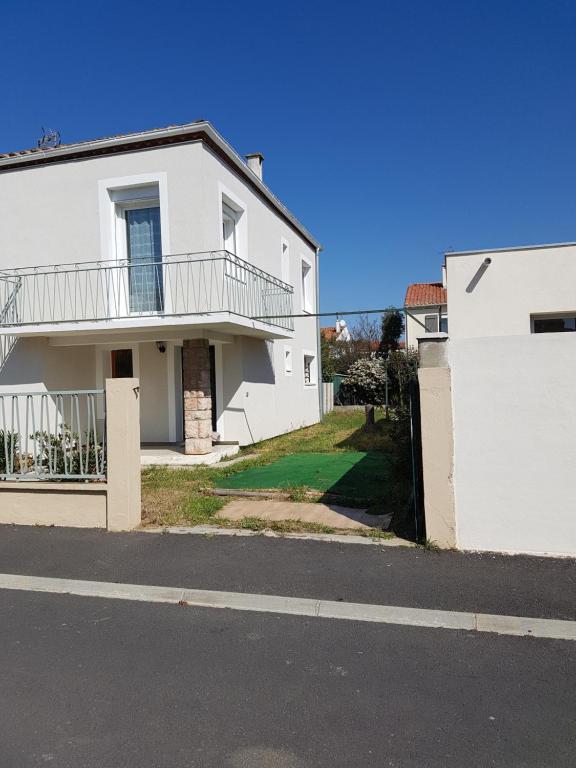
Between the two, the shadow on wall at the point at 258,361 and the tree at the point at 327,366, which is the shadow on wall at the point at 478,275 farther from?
the tree at the point at 327,366

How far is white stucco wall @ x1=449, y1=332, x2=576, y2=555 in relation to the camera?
519 cm

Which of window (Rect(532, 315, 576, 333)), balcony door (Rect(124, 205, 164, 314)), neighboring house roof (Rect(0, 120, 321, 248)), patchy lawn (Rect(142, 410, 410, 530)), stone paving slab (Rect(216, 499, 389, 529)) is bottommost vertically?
stone paving slab (Rect(216, 499, 389, 529))

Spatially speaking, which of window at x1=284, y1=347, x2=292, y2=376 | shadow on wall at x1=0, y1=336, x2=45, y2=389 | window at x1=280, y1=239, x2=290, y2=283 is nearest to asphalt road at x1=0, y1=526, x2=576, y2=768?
shadow on wall at x1=0, y1=336, x2=45, y2=389

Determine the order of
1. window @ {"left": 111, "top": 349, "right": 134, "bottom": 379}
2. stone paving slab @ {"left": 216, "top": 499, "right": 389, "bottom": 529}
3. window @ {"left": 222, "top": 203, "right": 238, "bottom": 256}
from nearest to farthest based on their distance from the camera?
stone paving slab @ {"left": 216, "top": 499, "right": 389, "bottom": 529} → window @ {"left": 222, "top": 203, "right": 238, "bottom": 256} → window @ {"left": 111, "top": 349, "right": 134, "bottom": 379}

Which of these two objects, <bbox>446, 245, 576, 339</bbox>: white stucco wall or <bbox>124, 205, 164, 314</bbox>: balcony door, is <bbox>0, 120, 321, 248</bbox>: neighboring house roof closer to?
<bbox>124, 205, 164, 314</bbox>: balcony door

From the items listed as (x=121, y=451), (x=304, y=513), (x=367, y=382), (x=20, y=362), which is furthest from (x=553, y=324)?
(x=367, y=382)

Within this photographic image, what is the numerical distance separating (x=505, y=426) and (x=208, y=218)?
790 cm

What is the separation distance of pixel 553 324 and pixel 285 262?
8987 millimetres

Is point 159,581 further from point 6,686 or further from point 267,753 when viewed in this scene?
point 267,753

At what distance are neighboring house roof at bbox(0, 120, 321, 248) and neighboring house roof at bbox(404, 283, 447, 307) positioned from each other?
26443 mm

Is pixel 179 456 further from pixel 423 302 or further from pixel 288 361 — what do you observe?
pixel 423 302

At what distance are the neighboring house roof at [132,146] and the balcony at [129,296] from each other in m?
2.21

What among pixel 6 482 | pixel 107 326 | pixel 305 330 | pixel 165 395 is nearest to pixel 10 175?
pixel 107 326

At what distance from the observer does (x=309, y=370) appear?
813 inches
